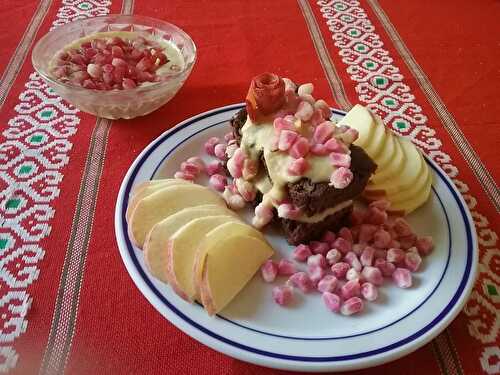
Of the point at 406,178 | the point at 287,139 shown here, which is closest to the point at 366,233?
the point at 406,178

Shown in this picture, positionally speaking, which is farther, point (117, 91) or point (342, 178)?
point (117, 91)

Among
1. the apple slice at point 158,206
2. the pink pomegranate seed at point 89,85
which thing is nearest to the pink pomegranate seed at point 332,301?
the apple slice at point 158,206

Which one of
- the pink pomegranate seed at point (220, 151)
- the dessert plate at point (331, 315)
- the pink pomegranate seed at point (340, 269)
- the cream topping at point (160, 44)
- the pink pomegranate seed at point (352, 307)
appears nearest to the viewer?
the dessert plate at point (331, 315)

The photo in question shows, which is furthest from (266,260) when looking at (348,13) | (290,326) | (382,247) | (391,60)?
(348,13)

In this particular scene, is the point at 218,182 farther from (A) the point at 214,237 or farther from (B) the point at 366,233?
(B) the point at 366,233

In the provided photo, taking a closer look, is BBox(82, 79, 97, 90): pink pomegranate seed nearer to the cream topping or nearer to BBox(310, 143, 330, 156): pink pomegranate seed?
the cream topping

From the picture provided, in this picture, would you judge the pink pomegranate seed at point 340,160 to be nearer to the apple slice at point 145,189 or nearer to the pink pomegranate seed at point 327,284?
the pink pomegranate seed at point 327,284

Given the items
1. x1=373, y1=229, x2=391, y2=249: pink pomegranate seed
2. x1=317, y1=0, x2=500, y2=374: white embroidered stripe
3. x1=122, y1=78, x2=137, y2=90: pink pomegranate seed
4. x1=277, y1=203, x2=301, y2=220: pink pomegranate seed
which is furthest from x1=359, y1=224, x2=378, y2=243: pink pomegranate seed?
x1=122, y1=78, x2=137, y2=90: pink pomegranate seed
